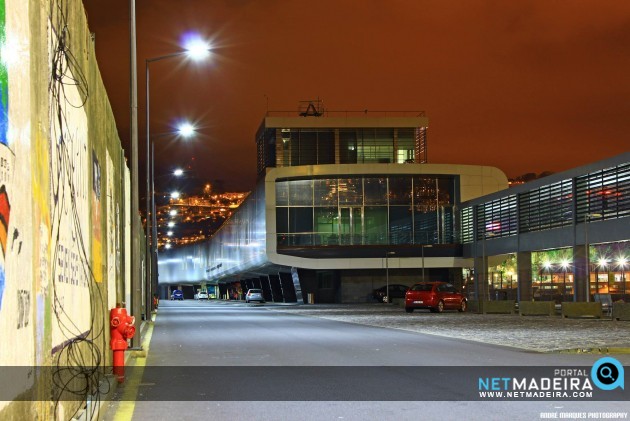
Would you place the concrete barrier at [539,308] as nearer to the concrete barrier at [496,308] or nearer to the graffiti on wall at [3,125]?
the concrete barrier at [496,308]

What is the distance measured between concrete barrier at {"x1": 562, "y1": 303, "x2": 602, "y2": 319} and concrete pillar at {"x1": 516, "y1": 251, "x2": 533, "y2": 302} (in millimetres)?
15782

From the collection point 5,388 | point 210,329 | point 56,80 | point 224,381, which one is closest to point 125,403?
point 224,381

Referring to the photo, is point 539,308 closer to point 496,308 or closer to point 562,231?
point 496,308

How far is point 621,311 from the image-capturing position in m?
35.0

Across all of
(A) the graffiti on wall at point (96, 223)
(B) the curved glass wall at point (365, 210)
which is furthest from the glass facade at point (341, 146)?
(A) the graffiti on wall at point (96, 223)

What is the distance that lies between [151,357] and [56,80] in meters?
11.0

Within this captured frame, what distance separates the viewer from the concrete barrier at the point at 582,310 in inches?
1469

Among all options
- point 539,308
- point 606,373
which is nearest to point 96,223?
point 606,373

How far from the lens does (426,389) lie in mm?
11625

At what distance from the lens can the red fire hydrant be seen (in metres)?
12.6

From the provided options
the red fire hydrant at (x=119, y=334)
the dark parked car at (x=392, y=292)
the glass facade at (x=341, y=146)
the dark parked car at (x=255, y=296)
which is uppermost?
the glass facade at (x=341, y=146)

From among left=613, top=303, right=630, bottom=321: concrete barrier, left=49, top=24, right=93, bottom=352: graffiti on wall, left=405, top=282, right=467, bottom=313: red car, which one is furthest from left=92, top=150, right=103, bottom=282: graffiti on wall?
left=405, top=282, right=467, bottom=313: red car

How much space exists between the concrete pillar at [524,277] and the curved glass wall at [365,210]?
1620 cm

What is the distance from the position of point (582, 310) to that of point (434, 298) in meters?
8.97
